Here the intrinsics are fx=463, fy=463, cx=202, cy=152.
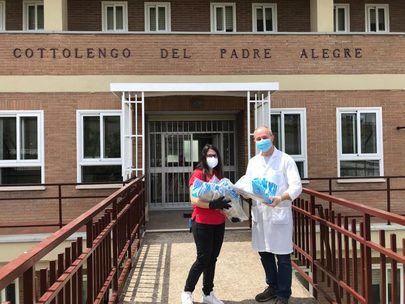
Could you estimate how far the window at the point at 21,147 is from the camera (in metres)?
11.0

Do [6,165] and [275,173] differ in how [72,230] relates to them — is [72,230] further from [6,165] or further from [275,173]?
[6,165]

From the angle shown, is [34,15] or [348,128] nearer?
[348,128]

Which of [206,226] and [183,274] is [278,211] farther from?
[183,274]

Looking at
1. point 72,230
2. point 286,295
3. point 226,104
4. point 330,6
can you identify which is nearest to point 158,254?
point 286,295

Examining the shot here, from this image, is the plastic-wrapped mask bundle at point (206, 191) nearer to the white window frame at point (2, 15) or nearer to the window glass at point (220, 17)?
the window glass at point (220, 17)

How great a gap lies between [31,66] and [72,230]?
8995 mm

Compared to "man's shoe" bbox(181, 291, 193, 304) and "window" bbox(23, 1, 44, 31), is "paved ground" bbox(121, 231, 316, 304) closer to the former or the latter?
"man's shoe" bbox(181, 291, 193, 304)

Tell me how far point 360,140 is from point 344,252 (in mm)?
7317

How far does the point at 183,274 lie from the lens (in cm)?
605

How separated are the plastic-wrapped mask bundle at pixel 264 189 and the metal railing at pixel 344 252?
613mm

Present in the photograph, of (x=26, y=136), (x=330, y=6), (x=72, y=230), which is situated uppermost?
(x=330, y=6)

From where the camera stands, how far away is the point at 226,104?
1183cm

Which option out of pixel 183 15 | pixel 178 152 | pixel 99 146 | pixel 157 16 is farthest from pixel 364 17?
pixel 99 146

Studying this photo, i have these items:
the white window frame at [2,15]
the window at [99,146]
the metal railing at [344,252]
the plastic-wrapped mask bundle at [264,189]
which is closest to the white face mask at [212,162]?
the plastic-wrapped mask bundle at [264,189]
